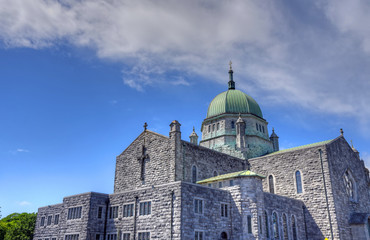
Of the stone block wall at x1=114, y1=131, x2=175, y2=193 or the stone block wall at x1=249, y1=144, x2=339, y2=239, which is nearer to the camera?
the stone block wall at x1=114, y1=131, x2=175, y2=193

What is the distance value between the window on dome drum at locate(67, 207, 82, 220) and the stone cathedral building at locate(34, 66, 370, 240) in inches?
3.7

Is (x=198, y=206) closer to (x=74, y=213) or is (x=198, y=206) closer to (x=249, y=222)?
(x=249, y=222)

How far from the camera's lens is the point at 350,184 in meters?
40.1

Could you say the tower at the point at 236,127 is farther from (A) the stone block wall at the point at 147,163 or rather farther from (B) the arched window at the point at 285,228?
(A) the stone block wall at the point at 147,163

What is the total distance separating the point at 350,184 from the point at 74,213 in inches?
1241

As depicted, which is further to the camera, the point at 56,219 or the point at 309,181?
the point at 309,181

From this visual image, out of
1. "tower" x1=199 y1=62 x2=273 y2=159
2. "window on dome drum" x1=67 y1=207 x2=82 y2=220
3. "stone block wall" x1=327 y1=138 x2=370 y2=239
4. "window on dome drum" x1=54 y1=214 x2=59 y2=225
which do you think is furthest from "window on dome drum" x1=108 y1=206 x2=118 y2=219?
"stone block wall" x1=327 y1=138 x2=370 y2=239

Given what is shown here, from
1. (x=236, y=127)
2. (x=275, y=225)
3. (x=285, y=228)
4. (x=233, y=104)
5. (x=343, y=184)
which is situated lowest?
(x=285, y=228)

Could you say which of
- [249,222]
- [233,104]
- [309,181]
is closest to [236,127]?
[233,104]

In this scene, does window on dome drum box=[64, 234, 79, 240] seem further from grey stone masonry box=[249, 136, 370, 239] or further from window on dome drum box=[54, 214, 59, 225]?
grey stone masonry box=[249, 136, 370, 239]

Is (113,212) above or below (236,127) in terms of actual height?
below

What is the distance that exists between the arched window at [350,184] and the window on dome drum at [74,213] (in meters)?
29.3

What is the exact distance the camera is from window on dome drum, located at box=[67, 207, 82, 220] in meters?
31.7

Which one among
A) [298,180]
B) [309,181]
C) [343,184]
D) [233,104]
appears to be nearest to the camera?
[309,181]
